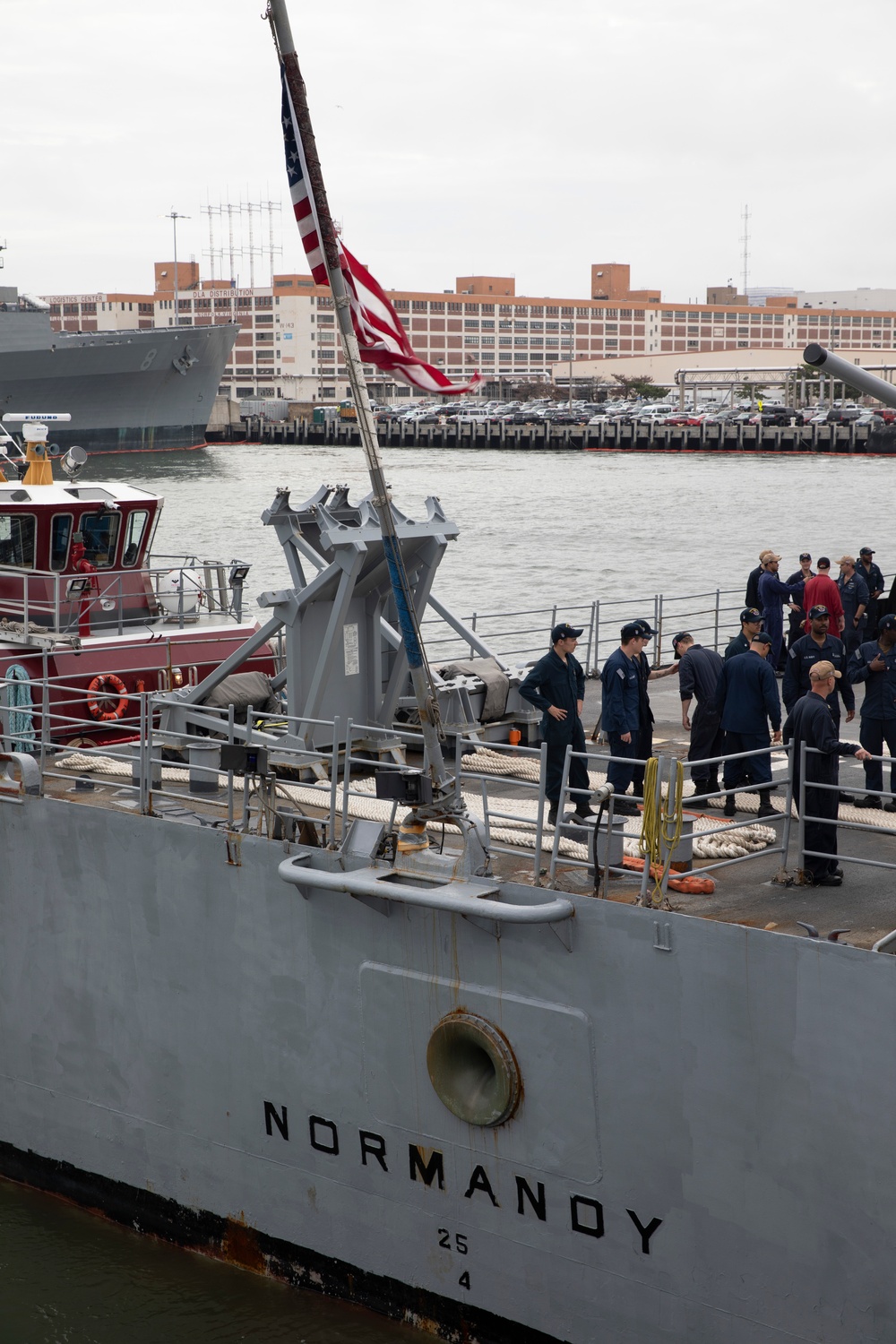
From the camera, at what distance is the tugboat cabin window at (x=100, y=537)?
52.1ft

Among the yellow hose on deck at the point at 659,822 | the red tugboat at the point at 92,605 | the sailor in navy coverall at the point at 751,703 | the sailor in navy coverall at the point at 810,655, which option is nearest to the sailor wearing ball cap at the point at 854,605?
the sailor in navy coverall at the point at 810,655

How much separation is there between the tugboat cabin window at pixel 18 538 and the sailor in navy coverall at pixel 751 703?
→ 8.81 meters

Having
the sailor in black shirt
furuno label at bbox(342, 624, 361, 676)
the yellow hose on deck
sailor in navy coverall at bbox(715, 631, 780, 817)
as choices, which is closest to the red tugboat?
furuno label at bbox(342, 624, 361, 676)

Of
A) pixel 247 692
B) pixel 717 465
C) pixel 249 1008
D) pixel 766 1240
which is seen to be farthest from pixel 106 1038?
pixel 717 465

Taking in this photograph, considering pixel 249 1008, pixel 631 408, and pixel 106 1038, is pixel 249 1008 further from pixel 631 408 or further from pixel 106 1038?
pixel 631 408

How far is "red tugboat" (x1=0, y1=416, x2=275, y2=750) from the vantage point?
47.3ft

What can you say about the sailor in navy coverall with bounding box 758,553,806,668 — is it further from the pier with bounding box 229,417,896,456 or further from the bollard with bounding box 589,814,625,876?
the pier with bounding box 229,417,896,456

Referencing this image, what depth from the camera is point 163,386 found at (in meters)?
95.5

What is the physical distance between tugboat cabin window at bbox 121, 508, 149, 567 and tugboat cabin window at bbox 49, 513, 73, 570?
697mm

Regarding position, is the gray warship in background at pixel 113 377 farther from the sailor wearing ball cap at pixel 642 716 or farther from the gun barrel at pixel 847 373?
the gun barrel at pixel 847 373

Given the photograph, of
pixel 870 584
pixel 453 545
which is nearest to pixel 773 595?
pixel 870 584

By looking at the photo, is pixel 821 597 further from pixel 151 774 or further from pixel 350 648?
pixel 151 774

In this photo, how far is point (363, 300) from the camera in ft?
27.3

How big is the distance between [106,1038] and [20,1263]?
1.92 m
